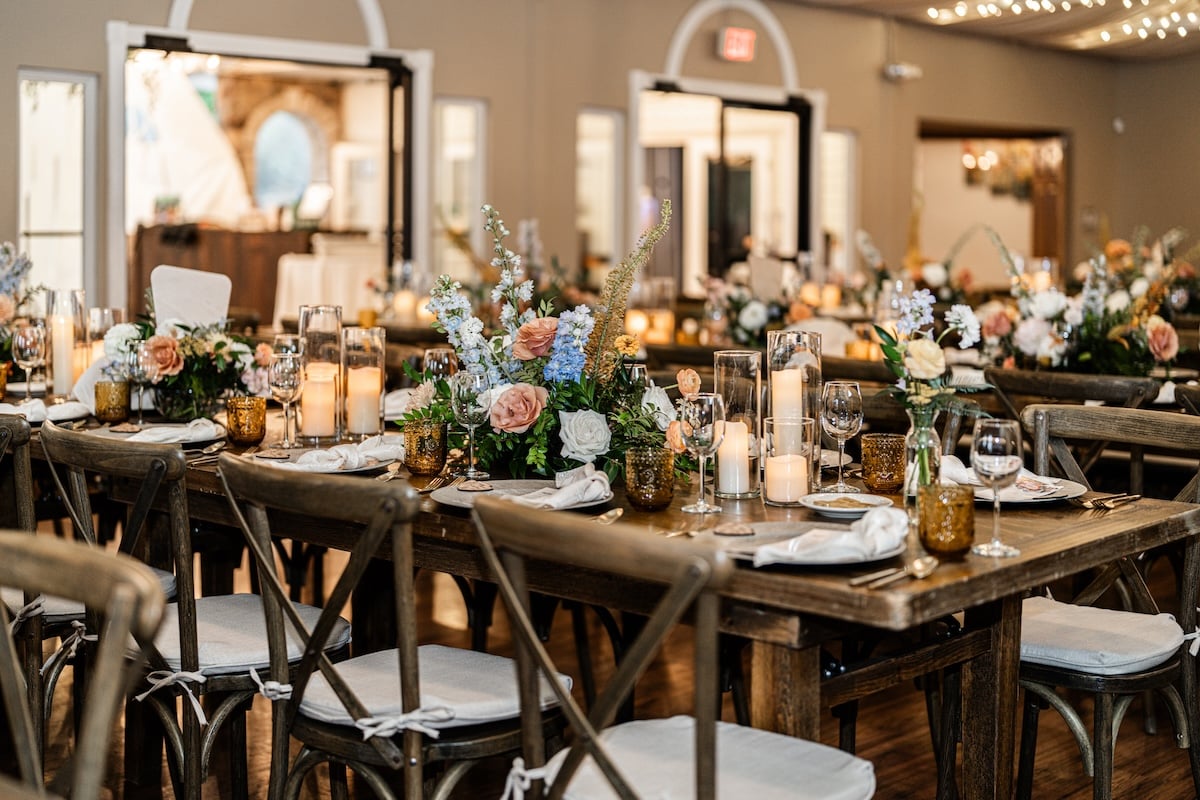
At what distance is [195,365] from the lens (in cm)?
379

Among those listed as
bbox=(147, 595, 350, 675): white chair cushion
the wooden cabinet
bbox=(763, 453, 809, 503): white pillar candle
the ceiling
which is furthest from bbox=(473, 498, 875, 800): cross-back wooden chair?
the ceiling

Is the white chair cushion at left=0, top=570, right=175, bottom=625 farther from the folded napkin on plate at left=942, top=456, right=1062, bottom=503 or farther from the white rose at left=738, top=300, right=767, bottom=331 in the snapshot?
the white rose at left=738, top=300, right=767, bottom=331

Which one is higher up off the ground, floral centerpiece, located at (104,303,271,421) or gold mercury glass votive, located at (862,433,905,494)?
floral centerpiece, located at (104,303,271,421)

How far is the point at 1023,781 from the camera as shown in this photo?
2.95 meters

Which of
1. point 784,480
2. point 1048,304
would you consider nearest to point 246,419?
point 784,480

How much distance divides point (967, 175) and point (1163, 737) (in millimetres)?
12864

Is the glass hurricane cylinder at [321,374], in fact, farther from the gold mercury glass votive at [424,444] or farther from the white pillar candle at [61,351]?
the white pillar candle at [61,351]

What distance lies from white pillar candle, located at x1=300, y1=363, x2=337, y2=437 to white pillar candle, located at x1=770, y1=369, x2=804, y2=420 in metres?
1.14

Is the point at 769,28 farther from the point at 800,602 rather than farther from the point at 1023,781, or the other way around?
the point at 800,602

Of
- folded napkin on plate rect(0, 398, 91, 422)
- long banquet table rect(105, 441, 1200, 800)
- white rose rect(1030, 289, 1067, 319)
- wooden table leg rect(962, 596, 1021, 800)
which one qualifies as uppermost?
white rose rect(1030, 289, 1067, 319)

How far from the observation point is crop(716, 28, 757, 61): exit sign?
10.8 metres

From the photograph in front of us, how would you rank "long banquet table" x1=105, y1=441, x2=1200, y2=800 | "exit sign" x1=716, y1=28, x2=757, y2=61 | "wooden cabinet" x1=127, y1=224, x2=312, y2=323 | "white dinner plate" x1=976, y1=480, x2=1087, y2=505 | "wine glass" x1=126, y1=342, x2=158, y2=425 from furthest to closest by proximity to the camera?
"exit sign" x1=716, y1=28, x2=757, y2=61 < "wooden cabinet" x1=127, y1=224, x2=312, y2=323 < "wine glass" x1=126, y1=342, x2=158, y2=425 < "white dinner plate" x1=976, y1=480, x2=1087, y2=505 < "long banquet table" x1=105, y1=441, x2=1200, y2=800

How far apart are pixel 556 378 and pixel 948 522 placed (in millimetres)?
886

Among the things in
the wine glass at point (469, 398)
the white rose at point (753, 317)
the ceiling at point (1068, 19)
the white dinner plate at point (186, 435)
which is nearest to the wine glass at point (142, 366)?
the white dinner plate at point (186, 435)
